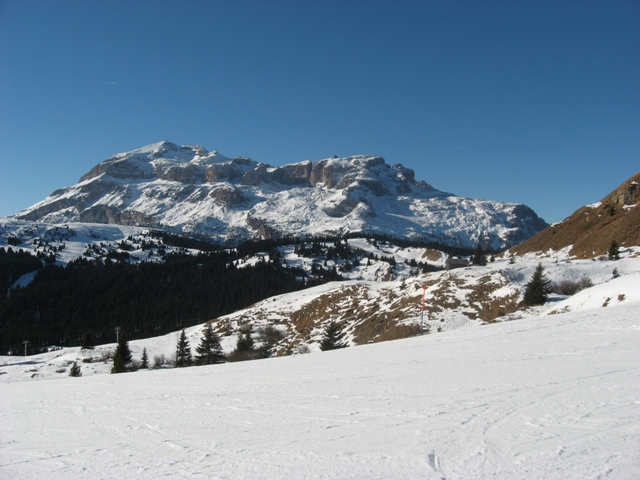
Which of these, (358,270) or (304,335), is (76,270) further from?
(304,335)

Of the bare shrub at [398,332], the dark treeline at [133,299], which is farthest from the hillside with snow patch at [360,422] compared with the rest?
the dark treeline at [133,299]

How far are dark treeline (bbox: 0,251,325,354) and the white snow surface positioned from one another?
120 metres

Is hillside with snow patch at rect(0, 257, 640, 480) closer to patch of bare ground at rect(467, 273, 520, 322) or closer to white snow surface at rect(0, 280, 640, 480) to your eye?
white snow surface at rect(0, 280, 640, 480)

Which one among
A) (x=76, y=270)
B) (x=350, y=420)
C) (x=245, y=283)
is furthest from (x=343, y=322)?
(x=76, y=270)

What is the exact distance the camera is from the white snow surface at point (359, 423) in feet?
16.1

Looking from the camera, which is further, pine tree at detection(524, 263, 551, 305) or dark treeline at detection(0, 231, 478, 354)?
dark treeline at detection(0, 231, 478, 354)

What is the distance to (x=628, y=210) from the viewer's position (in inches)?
2440

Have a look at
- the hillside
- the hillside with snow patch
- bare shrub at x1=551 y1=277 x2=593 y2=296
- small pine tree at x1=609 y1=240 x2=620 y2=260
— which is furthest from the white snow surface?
the hillside

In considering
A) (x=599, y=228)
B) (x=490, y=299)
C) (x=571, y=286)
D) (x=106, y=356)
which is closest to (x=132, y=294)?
(x=106, y=356)

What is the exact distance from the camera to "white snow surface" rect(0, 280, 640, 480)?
16.1 ft

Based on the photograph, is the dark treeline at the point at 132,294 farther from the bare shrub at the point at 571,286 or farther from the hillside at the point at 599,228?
the bare shrub at the point at 571,286

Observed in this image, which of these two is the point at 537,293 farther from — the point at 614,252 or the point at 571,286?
the point at 614,252

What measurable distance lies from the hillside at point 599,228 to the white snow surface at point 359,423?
2268 inches

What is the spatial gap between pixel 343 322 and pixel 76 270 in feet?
592
